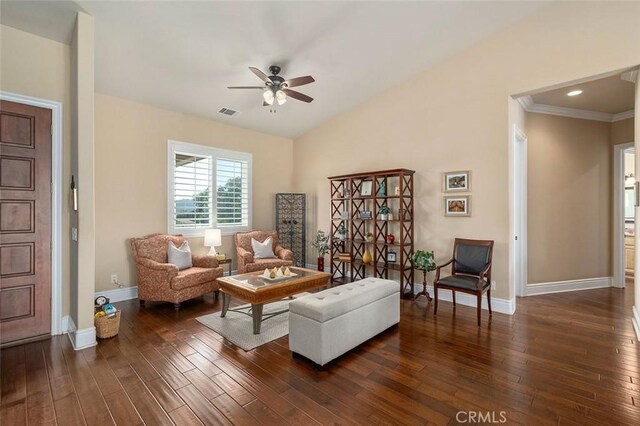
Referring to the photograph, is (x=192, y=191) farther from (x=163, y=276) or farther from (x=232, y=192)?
(x=163, y=276)

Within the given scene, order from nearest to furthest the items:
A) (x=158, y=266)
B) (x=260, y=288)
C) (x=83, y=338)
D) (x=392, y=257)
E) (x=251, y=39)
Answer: (x=83, y=338) → (x=260, y=288) → (x=251, y=39) → (x=158, y=266) → (x=392, y=257)

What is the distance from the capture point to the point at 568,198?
5074mm

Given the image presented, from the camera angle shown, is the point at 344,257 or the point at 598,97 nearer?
the point at 598,97

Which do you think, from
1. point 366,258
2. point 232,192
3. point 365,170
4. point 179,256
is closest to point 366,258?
point 366,258

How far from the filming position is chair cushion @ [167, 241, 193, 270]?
4535 millimetres

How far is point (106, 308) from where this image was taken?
3.22 metres

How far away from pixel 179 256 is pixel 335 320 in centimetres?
300

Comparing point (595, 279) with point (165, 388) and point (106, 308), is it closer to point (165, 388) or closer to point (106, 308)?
point (165, 388)

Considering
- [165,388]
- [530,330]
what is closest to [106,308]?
[165,388]

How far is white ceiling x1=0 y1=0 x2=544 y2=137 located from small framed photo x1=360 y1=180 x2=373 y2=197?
65.5 inches

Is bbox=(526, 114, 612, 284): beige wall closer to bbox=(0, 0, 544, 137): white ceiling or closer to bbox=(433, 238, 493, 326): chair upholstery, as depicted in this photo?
bbox=(433, 238, 493, 326): chair upholstery

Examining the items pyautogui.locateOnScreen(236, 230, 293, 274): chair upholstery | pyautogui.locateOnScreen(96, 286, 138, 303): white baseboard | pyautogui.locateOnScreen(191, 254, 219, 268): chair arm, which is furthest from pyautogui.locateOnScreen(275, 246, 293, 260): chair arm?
pyautogui.locateOnScreen(96, 286, 138, 303): white baseboard

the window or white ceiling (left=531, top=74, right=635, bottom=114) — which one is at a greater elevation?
white ceiling (left=531, top=74, right=635, bottom=114)

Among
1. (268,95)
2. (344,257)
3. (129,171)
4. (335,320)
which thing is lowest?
(335,320)
